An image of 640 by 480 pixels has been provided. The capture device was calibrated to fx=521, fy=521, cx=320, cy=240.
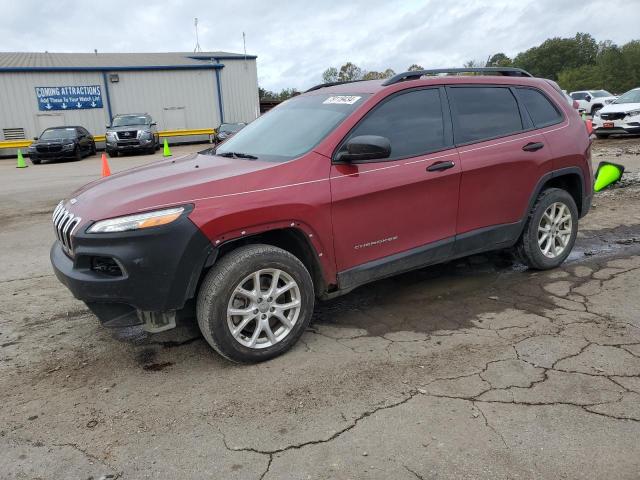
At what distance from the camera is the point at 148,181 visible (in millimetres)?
3488

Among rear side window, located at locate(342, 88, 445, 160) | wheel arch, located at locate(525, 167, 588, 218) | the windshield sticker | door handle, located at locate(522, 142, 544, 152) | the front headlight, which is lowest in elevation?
wheel arch, located at locate(525, 167, 588, 218)

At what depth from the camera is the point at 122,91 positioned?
1153 inches

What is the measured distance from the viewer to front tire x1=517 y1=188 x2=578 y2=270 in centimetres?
483

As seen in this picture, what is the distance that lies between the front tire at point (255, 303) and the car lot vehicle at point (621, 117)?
1673cm

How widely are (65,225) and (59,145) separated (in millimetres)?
19708

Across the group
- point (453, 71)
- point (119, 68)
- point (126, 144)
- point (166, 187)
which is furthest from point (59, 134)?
point (166, 187)

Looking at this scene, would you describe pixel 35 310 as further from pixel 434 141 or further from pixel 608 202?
pixel 608 202

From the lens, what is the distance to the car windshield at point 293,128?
3775mm

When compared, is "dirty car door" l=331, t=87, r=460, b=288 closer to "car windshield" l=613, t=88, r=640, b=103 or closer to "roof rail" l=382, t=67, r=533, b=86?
"roof rail" l=382, t=67, r=533, b=86

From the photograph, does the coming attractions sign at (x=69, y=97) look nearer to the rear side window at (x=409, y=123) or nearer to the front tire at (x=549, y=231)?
the rear side window at (x=409, y=123)

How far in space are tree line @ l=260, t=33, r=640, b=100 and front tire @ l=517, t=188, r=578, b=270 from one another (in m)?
58.1

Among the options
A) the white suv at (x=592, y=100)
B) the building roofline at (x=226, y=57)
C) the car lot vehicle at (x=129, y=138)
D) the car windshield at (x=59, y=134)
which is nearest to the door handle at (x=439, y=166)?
the car lot vehicle at (x=129, y=138)

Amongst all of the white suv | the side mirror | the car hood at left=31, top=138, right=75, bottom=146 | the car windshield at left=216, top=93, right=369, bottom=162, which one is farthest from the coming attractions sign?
the side mirror

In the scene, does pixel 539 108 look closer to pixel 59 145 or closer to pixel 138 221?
pixel 138 221
